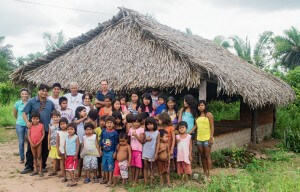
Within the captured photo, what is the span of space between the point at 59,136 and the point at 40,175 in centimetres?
93

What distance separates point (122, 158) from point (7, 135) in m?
7.81

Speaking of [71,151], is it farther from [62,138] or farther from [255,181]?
[255,181]

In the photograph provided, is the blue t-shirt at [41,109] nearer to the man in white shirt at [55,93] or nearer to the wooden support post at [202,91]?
the man in white shirt at [55,93]

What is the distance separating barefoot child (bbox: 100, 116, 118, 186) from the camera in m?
5.37

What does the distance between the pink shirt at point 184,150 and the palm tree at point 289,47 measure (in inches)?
787

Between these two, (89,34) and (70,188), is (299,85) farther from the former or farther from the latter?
(70,188)

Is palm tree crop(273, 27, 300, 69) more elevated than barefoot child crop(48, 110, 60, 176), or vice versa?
palm tree crop(273, 27, 300, 69)

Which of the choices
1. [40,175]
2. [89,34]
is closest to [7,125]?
[89,34]

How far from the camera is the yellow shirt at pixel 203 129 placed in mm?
5738

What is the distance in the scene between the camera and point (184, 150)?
5512mm

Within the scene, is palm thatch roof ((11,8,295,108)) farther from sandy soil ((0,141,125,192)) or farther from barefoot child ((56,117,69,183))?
sandy soil ((0,141,125,192))

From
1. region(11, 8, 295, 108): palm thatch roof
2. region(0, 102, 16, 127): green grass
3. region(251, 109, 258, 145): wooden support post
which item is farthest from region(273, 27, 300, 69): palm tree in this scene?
region(0, 102, 16, 127): green grass

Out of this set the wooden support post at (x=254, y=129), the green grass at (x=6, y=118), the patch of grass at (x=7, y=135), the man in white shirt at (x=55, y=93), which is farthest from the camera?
the green grass at (x=6, y=118)

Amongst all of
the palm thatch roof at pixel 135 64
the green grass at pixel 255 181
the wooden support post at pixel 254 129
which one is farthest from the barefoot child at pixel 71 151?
the wooden support post at pixel 254 129
